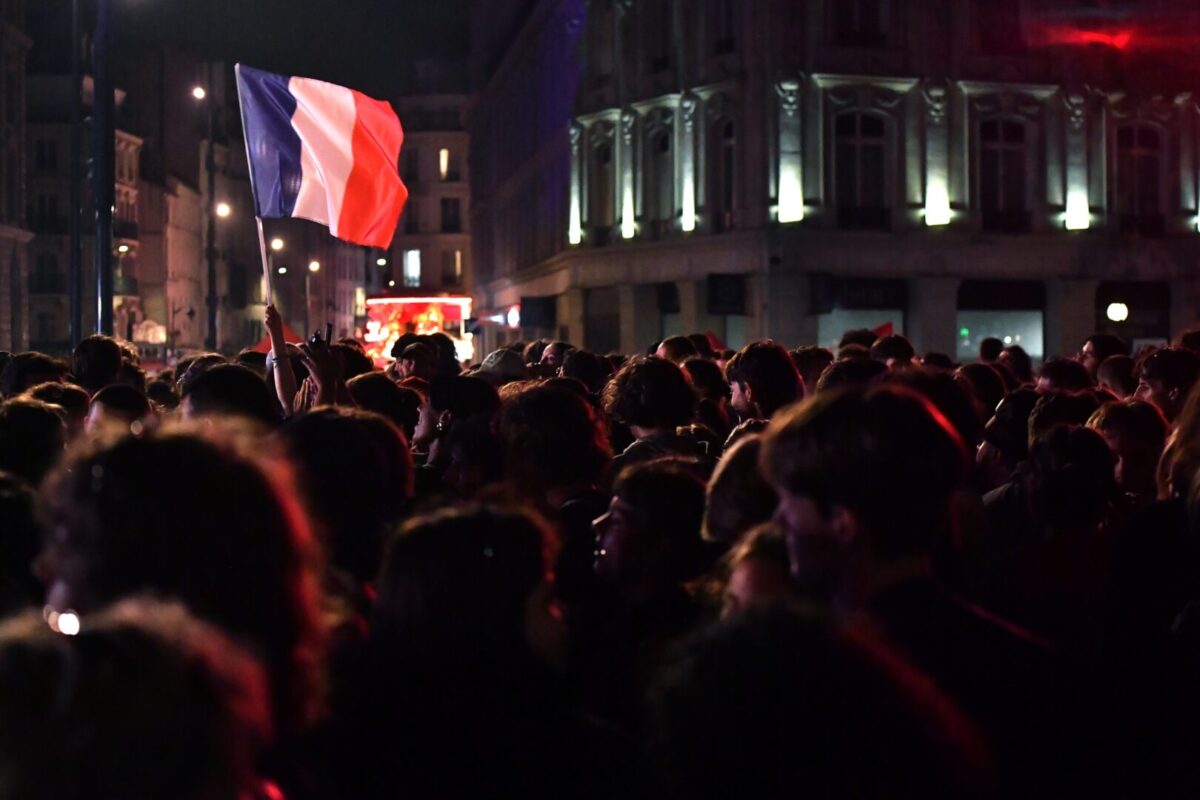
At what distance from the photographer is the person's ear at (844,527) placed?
3.44 meters

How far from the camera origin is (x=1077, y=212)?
4006 cm

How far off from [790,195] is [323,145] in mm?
25267

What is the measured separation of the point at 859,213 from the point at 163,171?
63.1 meters

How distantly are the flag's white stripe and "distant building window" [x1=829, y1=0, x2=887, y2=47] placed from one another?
26.2m

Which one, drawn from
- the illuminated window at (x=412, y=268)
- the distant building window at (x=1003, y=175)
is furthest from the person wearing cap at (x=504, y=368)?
the illuminated window at (x=412, y=268)

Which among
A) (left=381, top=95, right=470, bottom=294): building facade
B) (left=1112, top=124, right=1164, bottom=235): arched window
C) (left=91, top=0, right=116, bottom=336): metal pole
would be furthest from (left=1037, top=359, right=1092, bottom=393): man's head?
(left=381, top=95, right=470, bottom=294): building facade

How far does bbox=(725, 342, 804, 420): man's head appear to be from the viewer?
27.6ft

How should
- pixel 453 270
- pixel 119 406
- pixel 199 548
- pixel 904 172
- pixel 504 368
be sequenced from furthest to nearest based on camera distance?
pixel 453 270
pixel 904 172
pixel 504 368
pixel 119 406
pixel 199 548

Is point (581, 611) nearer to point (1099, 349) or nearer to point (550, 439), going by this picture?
point (550, 439)

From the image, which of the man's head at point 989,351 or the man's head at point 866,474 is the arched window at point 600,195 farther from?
the man's head at point 866,474

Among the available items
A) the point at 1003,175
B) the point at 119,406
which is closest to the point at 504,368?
the point at 119,406

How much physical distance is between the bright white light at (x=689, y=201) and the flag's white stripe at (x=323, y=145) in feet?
86.4

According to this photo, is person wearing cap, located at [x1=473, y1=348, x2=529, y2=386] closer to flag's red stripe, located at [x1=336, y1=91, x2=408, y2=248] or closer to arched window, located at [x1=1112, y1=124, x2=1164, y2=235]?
flag's red stripe, located at [x1=336, y1=91, x2=408, y2=248]

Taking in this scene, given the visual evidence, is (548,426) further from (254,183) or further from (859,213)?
(859,213)
